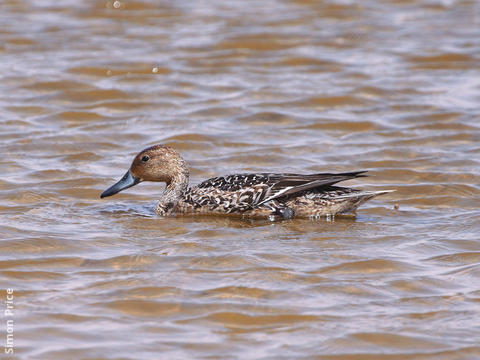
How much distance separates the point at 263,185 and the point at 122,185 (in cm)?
127

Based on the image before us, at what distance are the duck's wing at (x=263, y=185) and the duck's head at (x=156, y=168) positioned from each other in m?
0.52

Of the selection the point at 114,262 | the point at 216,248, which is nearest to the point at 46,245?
the point at 114,262

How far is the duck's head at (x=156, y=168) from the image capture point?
8562mm

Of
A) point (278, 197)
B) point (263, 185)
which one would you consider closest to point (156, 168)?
point (263, 185)

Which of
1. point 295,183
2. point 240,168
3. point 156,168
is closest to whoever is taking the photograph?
point 295,183

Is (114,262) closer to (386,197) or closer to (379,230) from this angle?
(379,230)

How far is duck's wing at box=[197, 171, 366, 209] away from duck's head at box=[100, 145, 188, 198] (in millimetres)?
517

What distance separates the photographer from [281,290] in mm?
6133

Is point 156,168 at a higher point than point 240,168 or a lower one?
higher

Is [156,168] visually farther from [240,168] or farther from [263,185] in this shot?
[240,168]

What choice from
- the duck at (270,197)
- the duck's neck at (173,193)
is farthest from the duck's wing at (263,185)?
the duck's neck at (173,193)

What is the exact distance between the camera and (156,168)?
861cm

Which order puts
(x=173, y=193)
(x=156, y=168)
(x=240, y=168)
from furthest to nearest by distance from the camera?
(x=240, y=168)
(x=156, y=168)
(x=173, y=193)

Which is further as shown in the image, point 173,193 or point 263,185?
point 173,193
